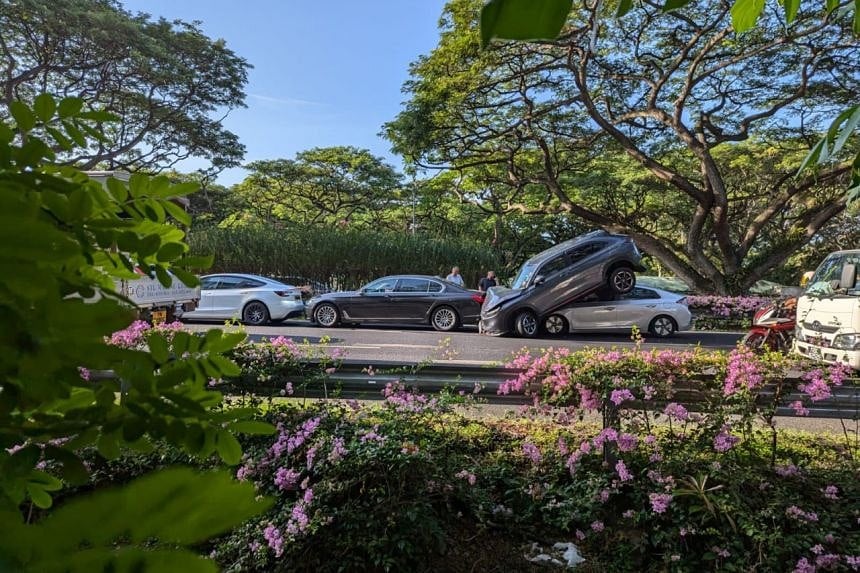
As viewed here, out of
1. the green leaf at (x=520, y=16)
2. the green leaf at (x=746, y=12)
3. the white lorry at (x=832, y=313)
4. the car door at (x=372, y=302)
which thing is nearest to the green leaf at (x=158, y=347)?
the green leaf at (x=520, y=16)

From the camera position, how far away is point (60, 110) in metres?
0.83

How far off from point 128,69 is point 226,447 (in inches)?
779

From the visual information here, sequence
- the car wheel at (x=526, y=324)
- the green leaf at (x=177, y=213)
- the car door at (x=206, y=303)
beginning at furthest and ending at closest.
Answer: the car door at (x=206, y=303) < the car wheel at (x=526, y=324) < the green leaf at (x=177, y=213)

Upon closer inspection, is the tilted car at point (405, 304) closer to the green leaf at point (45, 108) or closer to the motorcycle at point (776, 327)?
the motorcycle at point (776, 327)

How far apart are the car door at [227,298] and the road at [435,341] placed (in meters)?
0.68

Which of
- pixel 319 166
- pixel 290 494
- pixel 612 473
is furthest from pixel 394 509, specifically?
pixel 319 166

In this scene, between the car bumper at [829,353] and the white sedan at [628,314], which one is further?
the white sedan at [628,314]

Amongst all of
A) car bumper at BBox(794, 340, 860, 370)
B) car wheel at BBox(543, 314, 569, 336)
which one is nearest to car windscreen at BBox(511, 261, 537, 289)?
car wheel at BBox(543, 314, 569, 336)

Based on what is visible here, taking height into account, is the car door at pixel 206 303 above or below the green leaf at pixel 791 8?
below

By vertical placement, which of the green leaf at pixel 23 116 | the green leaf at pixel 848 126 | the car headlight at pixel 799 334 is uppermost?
the green leaf at pixel 848 126

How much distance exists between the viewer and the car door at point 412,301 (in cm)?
1361

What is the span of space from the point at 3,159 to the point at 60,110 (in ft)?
0.75

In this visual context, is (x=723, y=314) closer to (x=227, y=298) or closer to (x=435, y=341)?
(x=435, y=341)

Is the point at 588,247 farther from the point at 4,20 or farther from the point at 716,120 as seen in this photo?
the point at 4,20
